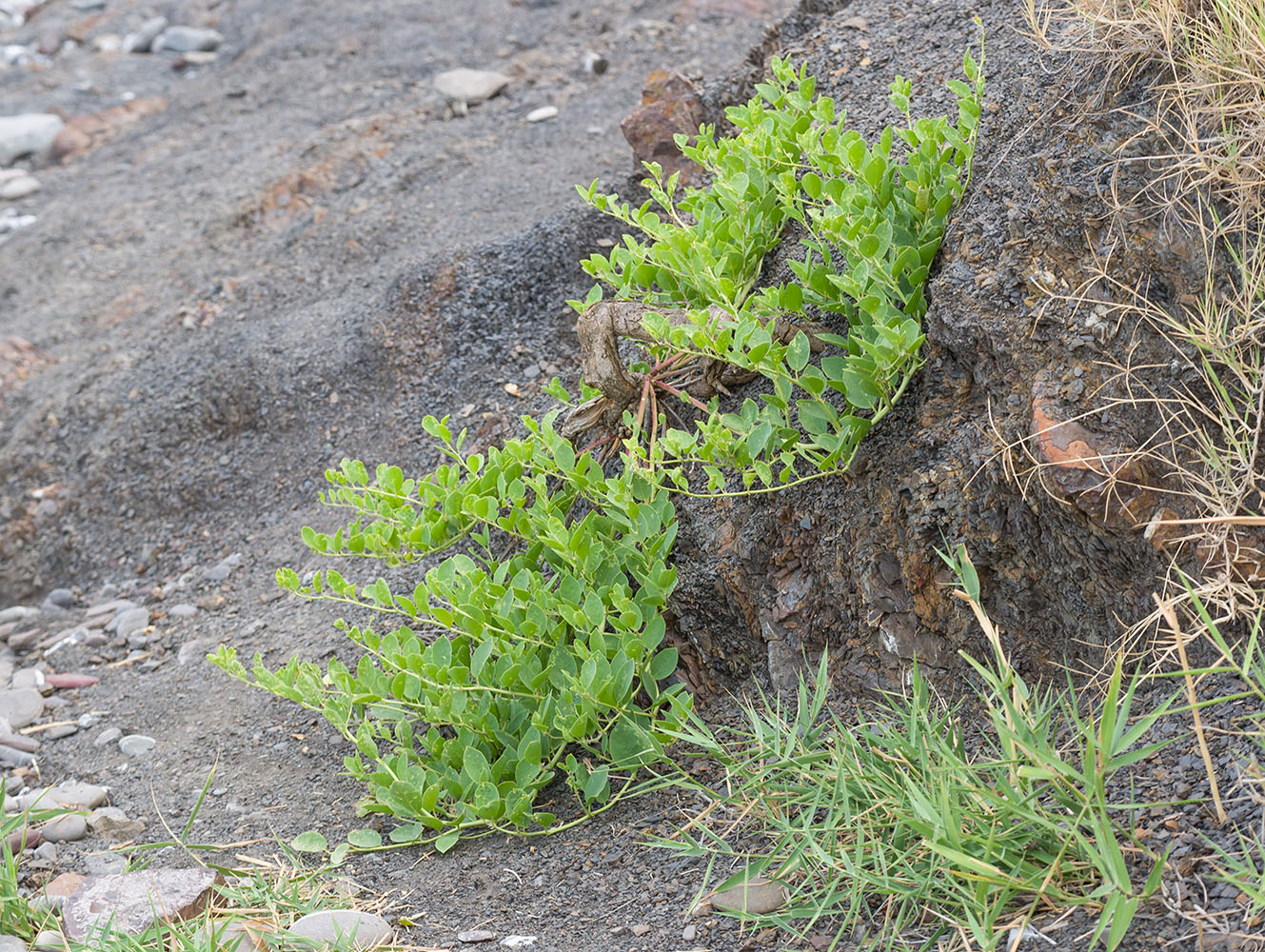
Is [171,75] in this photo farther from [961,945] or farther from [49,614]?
[961,945]

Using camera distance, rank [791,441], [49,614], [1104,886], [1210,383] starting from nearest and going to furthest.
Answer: [1104,886], [1210,383], [791,441], [49,614]

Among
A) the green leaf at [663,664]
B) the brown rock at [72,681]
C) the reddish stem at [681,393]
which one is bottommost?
the brown rock at [72,681]

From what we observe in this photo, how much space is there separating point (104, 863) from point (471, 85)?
4.63 metres

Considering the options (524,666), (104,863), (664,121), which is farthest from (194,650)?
(664,121)

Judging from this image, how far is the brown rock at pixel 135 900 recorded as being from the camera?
75.9 inches

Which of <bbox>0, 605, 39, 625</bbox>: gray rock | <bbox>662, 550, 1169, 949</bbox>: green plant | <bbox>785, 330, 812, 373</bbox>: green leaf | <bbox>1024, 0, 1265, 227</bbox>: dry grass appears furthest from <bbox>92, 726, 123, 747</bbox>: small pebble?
<bbox>1024, 0, 1265, 227</bbox>: dry grass

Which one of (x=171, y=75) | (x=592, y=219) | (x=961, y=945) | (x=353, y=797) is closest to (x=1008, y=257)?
(x=961, y=945)

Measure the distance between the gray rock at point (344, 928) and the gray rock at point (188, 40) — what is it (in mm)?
9530

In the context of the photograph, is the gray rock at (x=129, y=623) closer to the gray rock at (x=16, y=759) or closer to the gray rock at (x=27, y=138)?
the gray rock at (x=16, y=759)

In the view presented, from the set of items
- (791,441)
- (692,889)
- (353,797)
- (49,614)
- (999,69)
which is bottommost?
(49,614)

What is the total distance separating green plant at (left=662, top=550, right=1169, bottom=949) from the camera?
139cm

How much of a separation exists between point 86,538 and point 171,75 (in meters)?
6.56

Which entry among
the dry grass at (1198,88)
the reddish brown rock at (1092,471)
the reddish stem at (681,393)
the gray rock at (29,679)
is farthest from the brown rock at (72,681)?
the dry grass at (1198,88)

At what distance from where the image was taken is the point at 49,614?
3951mm
